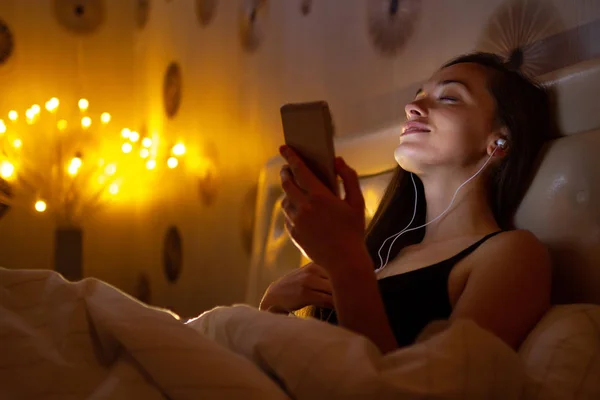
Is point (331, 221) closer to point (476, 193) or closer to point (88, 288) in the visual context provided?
point (88, 288)

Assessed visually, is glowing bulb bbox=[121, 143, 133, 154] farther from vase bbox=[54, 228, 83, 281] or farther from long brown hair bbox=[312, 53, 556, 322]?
long brown hair bbox=[312, 53, 556, 322]

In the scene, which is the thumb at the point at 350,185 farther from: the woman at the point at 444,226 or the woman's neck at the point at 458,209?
the woman's neck at the point at 458,209

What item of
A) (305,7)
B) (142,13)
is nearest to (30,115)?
(142,13)

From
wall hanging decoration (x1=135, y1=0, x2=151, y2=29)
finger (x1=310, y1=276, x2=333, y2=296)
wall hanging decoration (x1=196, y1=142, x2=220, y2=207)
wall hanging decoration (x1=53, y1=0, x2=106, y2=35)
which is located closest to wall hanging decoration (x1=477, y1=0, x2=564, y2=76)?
finger (x1=310, y1=276, x2=333, y2=296)

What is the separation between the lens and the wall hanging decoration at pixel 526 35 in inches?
48.9

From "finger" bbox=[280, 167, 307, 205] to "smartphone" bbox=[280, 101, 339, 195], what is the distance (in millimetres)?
30

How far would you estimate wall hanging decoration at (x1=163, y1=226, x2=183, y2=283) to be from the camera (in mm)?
2639

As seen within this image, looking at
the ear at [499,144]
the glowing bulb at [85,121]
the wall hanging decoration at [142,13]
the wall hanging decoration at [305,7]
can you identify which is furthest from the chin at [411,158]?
the wall hanging decoration at [142,13]

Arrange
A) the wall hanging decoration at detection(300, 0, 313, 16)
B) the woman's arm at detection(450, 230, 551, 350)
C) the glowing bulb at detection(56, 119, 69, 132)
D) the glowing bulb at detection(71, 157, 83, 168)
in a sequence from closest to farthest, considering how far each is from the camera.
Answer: the woman's arm at detection(450, 230, 551, 350), the wall hanging decoration at detection(300, 0, 313, 16), the glowing bulb at detection(71, 157, 83, 168), the glowing bulb at detection(56, 119, 69, 132)

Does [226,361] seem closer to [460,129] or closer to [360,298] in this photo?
[360,298]

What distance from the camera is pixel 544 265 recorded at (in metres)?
0.89

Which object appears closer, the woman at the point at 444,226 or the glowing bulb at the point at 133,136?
the woman at the point at 444,226

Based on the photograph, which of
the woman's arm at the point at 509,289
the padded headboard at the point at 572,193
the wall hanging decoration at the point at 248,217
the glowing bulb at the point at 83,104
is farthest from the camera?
the glowing bulb at the point at 83,104

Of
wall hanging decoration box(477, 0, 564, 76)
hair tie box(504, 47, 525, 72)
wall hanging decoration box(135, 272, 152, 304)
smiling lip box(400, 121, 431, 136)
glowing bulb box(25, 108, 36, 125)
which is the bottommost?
wall hanging decoration box(135, 272, 152, 304)
